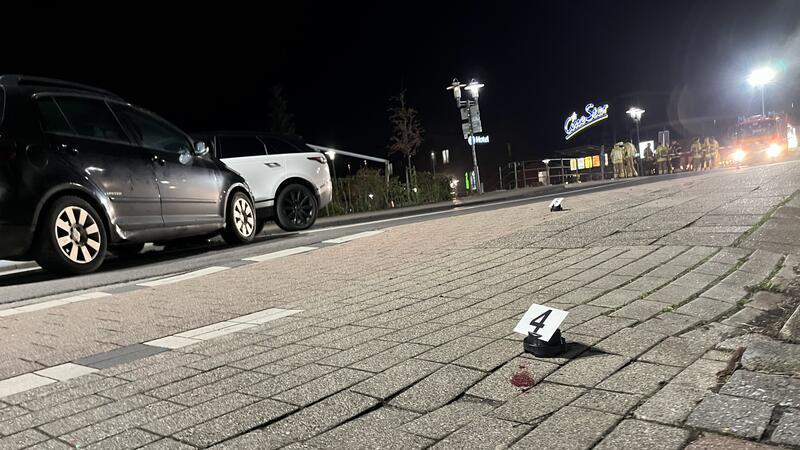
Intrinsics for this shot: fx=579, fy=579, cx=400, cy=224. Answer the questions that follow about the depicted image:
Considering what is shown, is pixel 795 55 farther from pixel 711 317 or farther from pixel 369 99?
pixel 711 317

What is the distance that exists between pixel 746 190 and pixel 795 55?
4806 centimetres

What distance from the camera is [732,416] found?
1968 mm

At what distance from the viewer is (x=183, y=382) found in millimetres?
2707

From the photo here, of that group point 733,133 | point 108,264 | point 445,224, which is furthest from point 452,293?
point 733,133

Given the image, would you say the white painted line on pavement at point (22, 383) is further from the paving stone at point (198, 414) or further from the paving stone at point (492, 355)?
the paving stone at point (492, 355)

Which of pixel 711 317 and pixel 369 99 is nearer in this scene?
pixel 711 317

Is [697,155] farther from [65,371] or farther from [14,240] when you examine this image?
[65,371]

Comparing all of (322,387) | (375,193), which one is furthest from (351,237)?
(375,193)

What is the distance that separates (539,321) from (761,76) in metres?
53.0

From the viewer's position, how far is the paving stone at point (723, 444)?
1.78 metres

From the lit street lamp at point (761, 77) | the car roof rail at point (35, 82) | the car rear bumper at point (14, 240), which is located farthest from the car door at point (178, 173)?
the lit street lamp at point (761, 77)

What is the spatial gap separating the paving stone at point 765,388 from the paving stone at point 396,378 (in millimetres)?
1182

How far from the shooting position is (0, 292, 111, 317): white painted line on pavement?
471cm

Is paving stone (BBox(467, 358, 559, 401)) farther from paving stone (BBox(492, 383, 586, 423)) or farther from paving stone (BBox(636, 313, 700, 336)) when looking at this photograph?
paving stone (BBox(636, 313, 700, 336))
